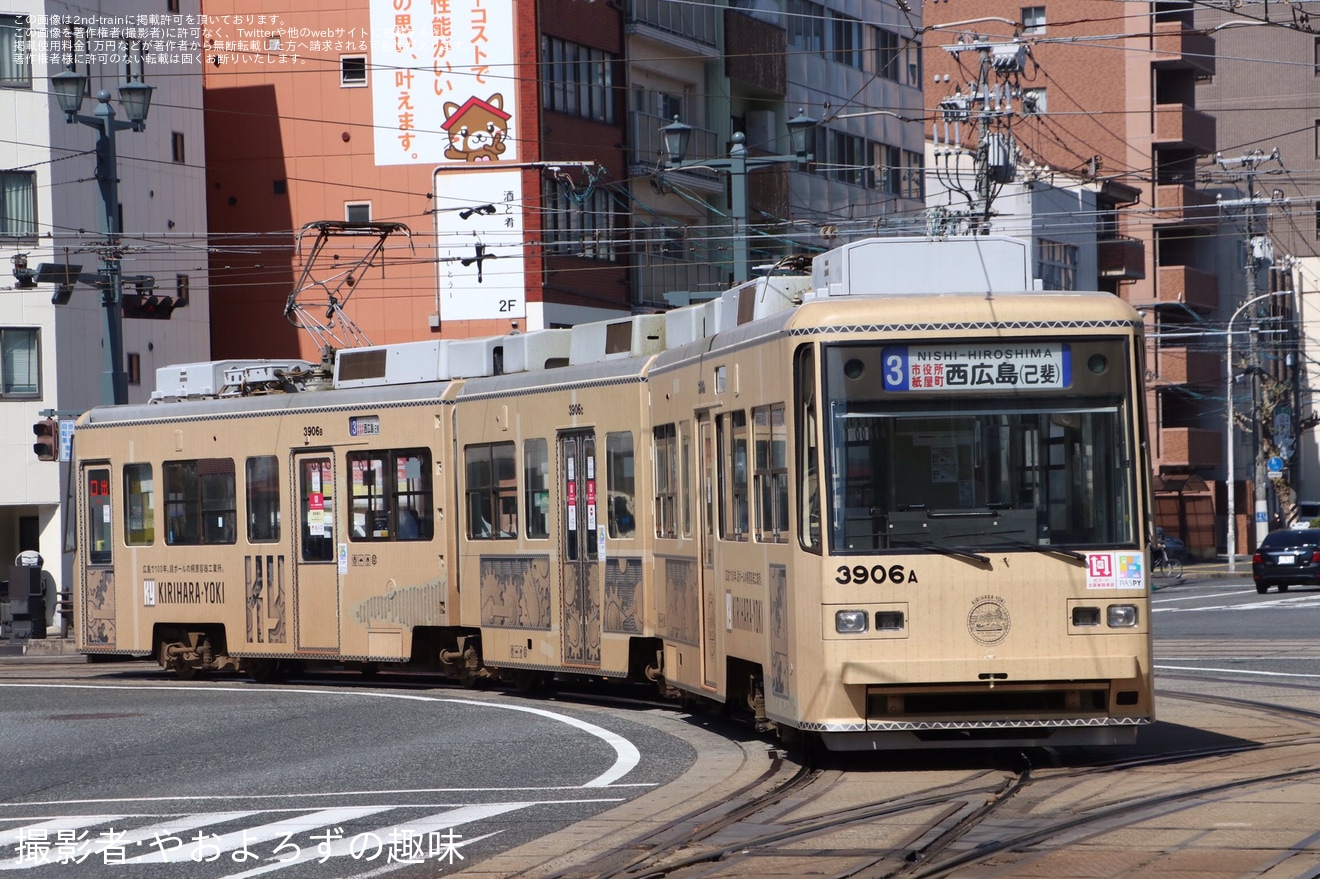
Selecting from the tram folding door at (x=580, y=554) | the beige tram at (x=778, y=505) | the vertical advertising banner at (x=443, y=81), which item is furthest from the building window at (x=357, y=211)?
the tram folding door at (x=580, y=554)

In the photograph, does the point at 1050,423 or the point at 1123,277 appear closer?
the point at 1050,423

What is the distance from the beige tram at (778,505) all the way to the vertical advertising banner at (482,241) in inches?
884

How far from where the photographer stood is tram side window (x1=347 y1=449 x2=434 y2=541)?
65.0 ft

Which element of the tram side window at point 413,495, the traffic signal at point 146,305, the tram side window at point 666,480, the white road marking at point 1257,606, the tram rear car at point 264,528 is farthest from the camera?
the white road marking at point 1257,606

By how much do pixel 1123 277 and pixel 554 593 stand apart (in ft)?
174

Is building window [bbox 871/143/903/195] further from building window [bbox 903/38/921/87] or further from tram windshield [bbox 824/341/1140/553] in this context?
tram windshield [bbox 824/341/1140/553]

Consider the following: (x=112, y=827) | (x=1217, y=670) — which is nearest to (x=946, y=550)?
(x=112, y=827)

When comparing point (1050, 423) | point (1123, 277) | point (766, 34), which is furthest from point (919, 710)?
point (1123, 277)

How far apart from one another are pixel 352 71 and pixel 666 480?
3246cm

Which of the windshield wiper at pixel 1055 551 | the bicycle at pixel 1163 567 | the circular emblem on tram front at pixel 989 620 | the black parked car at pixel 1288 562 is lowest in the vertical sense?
the bicycle at pixel 1163 567

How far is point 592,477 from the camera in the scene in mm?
17234

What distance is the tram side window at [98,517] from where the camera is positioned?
76.2 feet

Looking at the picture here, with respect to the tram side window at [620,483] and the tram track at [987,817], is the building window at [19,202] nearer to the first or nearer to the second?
the tram side window at [620,483]

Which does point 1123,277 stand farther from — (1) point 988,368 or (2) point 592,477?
(1) point 988,368
